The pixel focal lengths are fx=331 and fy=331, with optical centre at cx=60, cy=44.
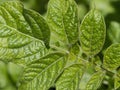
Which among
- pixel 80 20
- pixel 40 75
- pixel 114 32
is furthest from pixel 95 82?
pixel 80 20

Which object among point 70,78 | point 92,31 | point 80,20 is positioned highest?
point 92,31

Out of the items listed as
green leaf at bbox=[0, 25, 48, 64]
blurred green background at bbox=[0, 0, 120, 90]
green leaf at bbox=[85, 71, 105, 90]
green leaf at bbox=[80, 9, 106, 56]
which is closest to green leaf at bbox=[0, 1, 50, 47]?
green leaf at bbox=[0, 25, 48, 64]

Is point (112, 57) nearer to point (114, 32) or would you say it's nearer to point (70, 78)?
point (70, 78)

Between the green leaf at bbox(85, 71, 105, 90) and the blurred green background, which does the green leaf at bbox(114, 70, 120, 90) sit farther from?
the blurred green background

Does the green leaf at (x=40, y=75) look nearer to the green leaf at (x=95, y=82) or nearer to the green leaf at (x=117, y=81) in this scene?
the green leaf at (x=95, y=82)

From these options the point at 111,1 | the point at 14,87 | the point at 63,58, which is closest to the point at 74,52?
the point at 63,58

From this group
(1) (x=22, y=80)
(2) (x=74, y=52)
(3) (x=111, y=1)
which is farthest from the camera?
(3) (x=111, y=1)

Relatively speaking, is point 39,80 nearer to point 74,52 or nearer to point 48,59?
point 48,59
